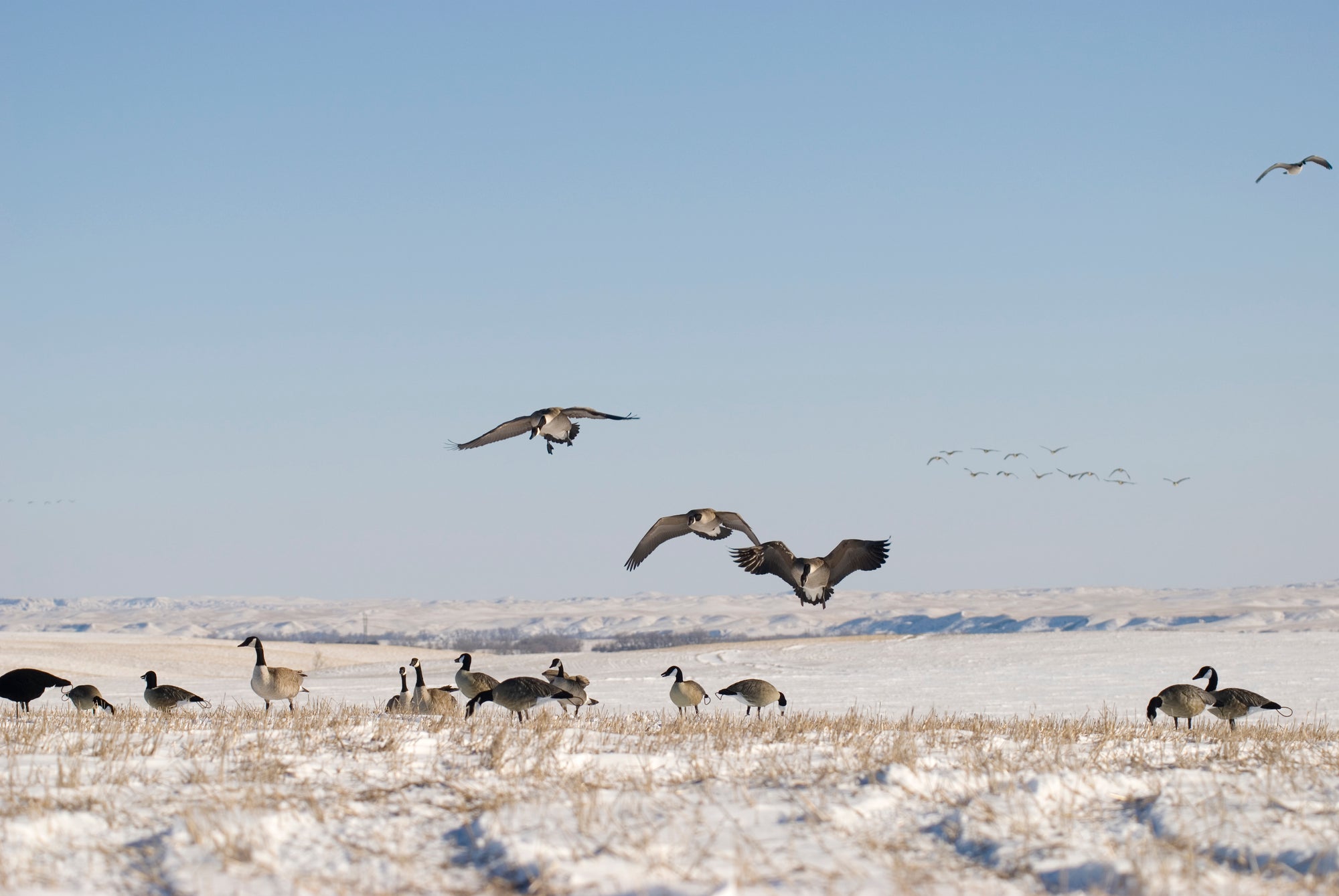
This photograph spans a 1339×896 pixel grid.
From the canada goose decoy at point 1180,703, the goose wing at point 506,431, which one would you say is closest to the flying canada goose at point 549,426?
the goose wing at point 506,431

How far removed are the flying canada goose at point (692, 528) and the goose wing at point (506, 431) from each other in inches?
108

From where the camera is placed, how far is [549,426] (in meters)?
19.1

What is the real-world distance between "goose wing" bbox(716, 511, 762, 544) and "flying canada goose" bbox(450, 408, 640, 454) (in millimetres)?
2247

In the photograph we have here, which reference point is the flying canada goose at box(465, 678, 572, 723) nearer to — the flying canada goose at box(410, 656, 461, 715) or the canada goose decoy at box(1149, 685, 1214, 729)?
the flying canada goose at box(410, 656, 461, 715)

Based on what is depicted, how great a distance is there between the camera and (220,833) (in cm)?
682

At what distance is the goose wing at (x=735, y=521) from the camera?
57.6 ft

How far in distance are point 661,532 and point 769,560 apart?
172cm

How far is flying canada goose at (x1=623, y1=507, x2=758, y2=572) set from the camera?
17.5 meters

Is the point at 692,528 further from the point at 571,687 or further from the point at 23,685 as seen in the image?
the point at 23,685

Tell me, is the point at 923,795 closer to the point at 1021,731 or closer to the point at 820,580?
the point at 1021,731

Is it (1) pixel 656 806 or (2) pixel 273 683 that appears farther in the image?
(2) pixel 273 683

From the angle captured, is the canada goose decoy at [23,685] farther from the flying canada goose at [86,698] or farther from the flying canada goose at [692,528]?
the flying canada goose at [692,528]

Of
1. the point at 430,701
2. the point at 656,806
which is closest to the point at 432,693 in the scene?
the point at 430,701

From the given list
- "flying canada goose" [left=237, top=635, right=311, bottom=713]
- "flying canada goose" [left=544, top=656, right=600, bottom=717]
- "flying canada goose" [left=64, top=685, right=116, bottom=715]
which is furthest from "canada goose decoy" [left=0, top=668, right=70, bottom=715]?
"flying canada goose" [left=544, top=656, right=600, bottom=717]
